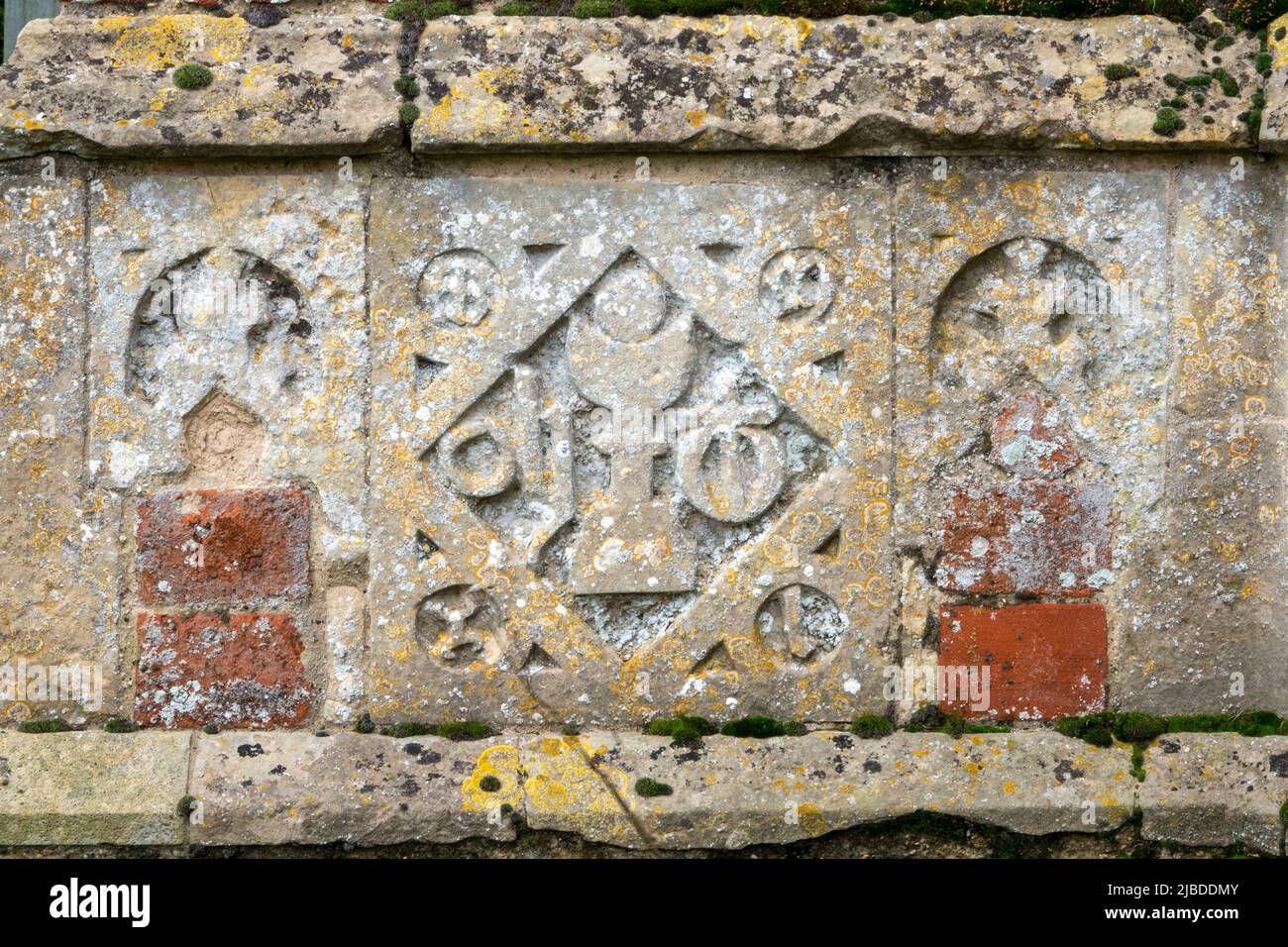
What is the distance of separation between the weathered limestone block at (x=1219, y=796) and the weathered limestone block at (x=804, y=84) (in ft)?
5.94

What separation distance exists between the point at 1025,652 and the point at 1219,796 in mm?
660

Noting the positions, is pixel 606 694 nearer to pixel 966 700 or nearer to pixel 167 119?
pixel 966 700

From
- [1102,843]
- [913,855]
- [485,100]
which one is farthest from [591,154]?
[1102,843]

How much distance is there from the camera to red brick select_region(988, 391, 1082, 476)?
155 inches

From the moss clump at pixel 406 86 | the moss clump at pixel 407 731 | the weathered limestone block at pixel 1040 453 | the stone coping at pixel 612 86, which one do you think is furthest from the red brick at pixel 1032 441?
the moss clump at pixel 406 86

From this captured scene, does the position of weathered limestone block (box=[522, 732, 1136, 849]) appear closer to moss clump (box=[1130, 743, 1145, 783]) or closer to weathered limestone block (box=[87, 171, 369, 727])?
moss clump (box=[1130, 743, 1145, 783])

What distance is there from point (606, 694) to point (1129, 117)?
2310 mm

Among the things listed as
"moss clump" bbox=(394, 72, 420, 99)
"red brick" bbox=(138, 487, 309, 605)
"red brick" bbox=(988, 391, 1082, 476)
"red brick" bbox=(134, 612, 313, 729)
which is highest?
"moss clump" bbox=(394, 72, 420, 99)

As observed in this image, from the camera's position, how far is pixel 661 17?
3.87m

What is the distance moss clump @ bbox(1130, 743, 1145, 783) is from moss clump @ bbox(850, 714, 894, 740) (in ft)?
2.29

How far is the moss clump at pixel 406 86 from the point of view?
378cm

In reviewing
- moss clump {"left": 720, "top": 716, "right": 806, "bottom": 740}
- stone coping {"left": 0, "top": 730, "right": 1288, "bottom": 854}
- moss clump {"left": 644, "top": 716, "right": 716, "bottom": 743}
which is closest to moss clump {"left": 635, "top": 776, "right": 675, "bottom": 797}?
stone coping {"left": 0, "top": 730, "right": 1288, "bottom": 854}

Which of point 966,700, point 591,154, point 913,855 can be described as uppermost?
point 591,154

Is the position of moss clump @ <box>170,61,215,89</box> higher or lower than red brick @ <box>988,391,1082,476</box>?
higher
